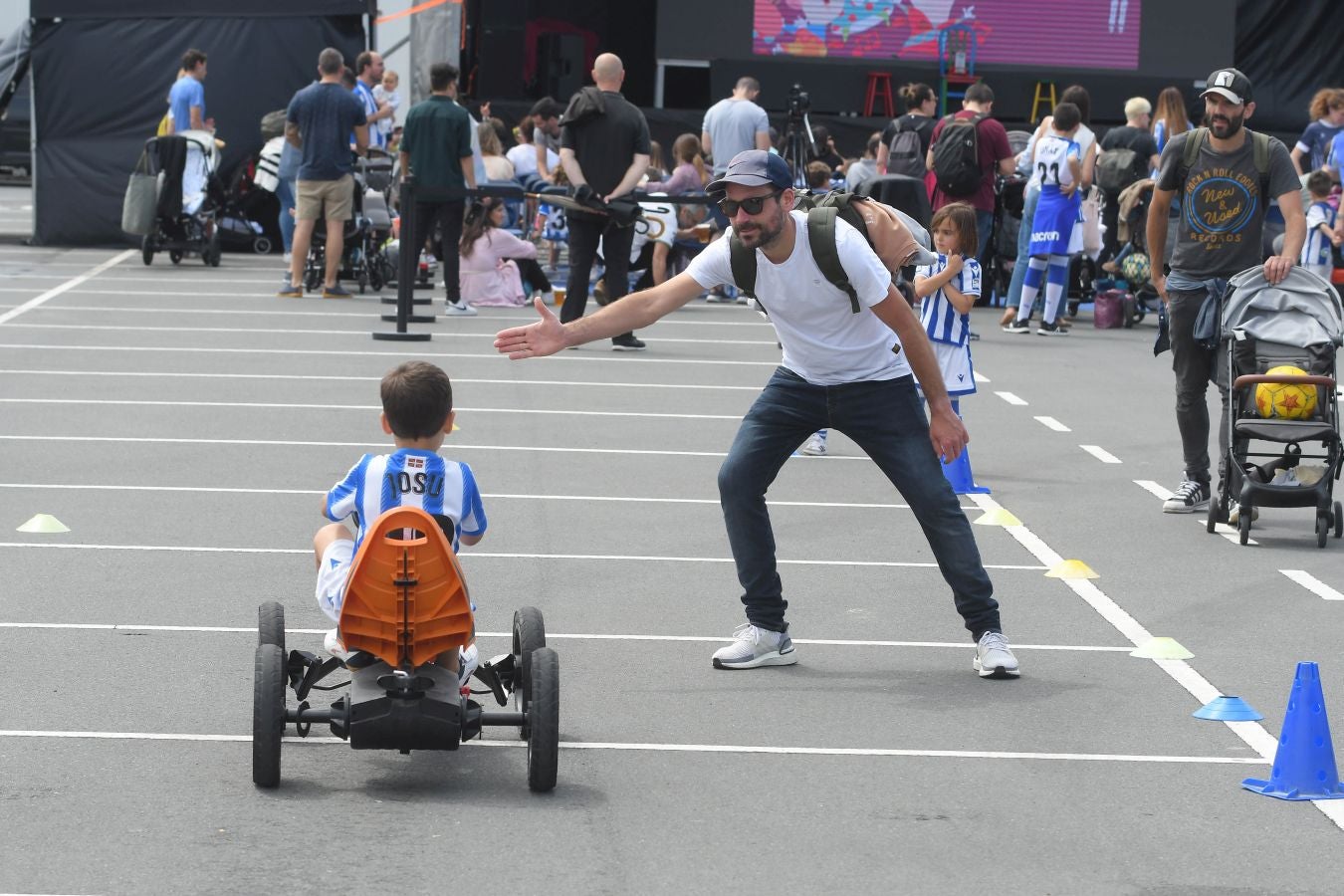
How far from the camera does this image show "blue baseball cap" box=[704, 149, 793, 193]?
6379 millimetres

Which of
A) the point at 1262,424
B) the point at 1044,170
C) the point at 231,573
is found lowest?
the point at 231,573

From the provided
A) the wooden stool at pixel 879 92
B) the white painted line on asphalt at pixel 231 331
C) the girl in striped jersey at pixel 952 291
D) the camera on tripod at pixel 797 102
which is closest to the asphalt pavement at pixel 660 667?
the girl in striped jersey at pixel 952 291

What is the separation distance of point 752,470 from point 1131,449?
18.5ft

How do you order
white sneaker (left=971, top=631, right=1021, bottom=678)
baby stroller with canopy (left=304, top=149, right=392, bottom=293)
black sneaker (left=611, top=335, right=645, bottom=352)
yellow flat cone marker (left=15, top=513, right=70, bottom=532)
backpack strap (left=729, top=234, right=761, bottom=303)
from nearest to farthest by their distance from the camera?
backpack strap (left=729, top=234, right=761, bottom=303) < white sneaker (left=971, top=631, right=1021, bottom=678) < yellow flat cone marker (left=15, top=513, right=70, bottom=532) < black sneaker (left=611, top=335, right=645, bottom=352) < baby stroller with canopy (left=304, top=149, right=392, bottom=293)

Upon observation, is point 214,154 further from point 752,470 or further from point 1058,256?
point 752,470

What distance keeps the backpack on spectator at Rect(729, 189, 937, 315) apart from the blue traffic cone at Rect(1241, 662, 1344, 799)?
6.49 ft

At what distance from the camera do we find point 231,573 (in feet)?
27.0

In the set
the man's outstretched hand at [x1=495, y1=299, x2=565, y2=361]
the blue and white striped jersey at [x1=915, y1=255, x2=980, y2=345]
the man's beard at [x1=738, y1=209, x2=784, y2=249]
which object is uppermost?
the man's beard at [x1=738, y1=209, x2=784, y2=249]

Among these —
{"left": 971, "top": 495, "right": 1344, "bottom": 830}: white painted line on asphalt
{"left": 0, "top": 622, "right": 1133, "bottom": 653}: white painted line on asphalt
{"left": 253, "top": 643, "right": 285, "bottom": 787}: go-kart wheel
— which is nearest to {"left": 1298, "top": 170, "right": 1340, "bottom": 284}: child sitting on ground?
{"left": 971, "top": 495, "right": 1344, "bottom": 830}: white painted line on asphalt

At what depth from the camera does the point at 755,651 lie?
698 cm

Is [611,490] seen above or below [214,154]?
below

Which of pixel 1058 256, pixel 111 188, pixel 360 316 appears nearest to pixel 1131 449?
pixel 1058 256

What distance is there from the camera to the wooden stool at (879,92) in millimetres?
30531

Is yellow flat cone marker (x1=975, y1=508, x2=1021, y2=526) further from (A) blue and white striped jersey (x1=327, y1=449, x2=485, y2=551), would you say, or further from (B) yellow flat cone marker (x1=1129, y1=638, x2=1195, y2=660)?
(A) blue and white striped jersey (x1=327, y1=449, x2=485, y2=551)
